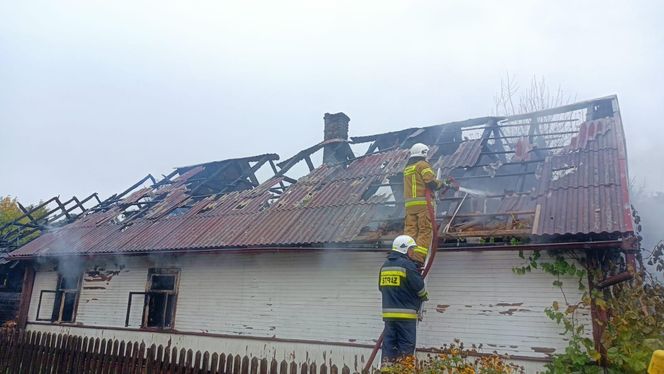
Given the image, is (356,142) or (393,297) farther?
(356,142)

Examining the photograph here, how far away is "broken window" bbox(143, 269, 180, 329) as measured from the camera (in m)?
10.1

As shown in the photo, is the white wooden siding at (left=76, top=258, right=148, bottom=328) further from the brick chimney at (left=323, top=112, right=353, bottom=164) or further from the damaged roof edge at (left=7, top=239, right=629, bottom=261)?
the brick chimney at (left=323, top=112, right=353, bottom=164)

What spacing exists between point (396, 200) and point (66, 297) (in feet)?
31.0

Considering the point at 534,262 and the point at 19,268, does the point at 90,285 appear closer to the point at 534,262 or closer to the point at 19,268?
the point at 19,268

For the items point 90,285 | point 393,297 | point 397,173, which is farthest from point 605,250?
point 90,285

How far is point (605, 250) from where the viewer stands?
5.85m

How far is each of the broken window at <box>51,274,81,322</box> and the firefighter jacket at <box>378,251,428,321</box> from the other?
9.44m

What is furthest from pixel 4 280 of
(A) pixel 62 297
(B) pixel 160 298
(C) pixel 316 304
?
(C) pixel 316 304

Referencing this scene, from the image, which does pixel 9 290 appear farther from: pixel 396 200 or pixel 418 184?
pixel 418 184

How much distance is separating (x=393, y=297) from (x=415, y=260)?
545mm

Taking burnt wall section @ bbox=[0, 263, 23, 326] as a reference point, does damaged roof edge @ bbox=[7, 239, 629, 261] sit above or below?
above

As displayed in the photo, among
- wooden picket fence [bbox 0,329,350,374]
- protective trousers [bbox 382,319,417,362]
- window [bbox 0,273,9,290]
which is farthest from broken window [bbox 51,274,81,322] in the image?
protective trousers [bbox 382,319,417,362]

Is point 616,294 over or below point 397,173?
below

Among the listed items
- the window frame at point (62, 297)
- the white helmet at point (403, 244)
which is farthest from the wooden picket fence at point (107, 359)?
the window frame at point (62, 297)
